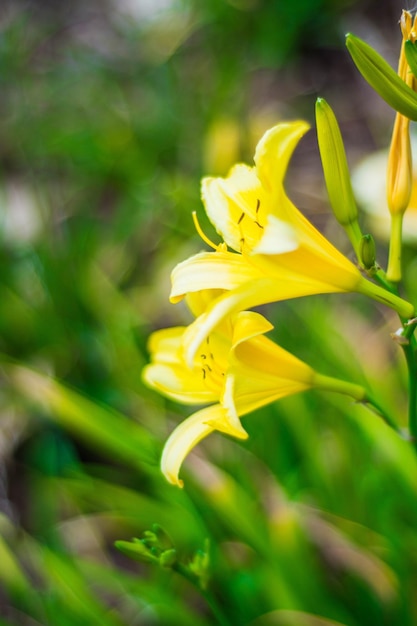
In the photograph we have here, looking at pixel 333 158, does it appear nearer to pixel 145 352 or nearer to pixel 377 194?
pixel 145 352

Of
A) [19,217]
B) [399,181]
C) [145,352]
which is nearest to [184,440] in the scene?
[399,181]

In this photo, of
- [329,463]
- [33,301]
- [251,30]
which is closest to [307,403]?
[329,463]

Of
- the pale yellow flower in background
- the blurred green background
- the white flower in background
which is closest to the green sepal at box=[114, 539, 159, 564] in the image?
the blurred green background

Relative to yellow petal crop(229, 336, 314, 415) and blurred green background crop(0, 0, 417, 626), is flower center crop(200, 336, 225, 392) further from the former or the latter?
blurred green background crop(0, 0, 417, 626)

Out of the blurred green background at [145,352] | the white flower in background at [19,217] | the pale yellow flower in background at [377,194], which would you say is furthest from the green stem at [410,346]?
the white flower in background at [19,217]

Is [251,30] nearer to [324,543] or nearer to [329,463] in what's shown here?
[329,463]

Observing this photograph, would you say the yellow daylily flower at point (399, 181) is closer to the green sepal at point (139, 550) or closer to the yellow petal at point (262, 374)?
the yellow petal at point (262, 374)
